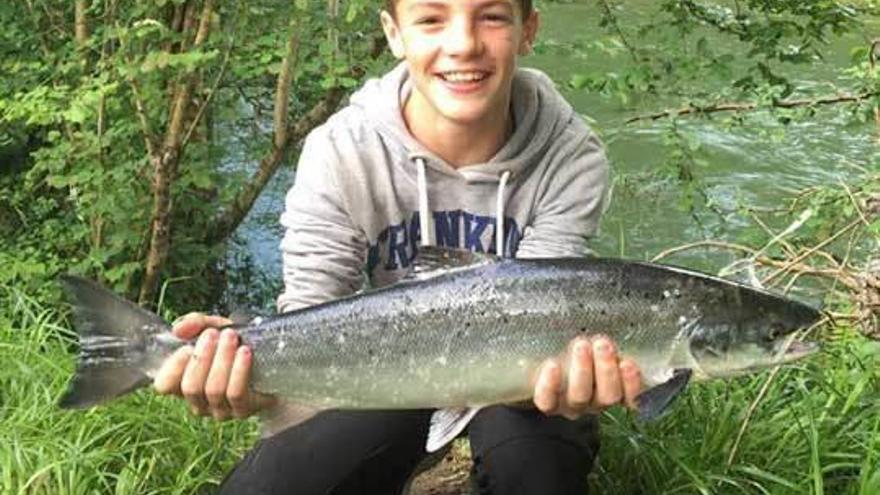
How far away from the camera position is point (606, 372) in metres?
2.46

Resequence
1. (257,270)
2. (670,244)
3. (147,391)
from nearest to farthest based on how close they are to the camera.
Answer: (147,391) → (257,270) → (670,244)

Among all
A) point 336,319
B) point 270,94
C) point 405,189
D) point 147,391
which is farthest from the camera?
point 270,94

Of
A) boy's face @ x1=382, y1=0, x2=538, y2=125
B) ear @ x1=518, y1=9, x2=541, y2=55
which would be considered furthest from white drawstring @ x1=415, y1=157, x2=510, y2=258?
ear @ x1=518, y1=9, x2=541, y2=55

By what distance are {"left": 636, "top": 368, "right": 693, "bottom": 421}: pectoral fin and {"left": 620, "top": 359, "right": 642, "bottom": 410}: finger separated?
1.6 inches

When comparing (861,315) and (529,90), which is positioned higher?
(529,90)

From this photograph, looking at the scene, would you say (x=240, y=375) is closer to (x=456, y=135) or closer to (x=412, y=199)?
(x=412, y=199)

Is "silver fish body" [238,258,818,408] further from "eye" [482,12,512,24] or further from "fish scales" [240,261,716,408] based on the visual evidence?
"eye" [482,12,512,24]

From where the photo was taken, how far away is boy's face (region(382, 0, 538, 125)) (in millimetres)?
2783

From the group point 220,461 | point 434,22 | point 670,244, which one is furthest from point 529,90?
point 670,244

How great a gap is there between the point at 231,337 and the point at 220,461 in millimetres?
1179

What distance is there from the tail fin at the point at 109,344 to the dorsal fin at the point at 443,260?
23.0 inches

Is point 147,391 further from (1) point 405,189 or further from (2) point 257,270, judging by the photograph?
(2) point 257,270

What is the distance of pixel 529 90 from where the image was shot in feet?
10.3

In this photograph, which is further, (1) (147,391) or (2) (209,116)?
(2) (209,116)
